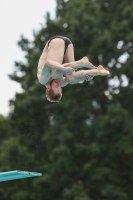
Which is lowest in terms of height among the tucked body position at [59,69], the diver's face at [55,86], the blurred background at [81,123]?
the diver's face at [55,86]

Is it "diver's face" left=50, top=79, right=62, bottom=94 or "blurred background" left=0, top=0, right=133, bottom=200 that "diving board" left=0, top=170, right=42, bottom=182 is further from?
"blurred background" left=0, top=0, right=133, bottom=200

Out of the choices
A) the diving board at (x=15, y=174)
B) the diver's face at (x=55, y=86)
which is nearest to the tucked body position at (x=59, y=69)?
the diver's face at (x=55, y=86)

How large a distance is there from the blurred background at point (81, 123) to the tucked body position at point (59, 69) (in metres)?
8.77

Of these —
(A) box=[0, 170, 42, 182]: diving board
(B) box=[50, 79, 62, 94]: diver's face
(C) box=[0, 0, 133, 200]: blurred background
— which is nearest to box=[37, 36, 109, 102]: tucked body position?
(B) box=[50, 79, 62, 94]: diver's face

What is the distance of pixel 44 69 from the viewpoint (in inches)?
293

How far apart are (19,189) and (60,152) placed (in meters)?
2.45

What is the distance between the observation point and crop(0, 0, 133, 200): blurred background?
16766mm

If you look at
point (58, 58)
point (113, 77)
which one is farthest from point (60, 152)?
point (58, 58)

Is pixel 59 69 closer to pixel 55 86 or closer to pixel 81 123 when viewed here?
pixel 55 86

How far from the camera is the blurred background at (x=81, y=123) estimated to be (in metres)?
16.8

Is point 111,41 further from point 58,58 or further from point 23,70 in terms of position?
point 58,58

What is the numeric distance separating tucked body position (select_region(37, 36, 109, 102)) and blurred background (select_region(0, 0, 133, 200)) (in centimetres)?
877

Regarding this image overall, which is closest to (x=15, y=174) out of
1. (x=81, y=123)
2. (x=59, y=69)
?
(x=59, y=69)

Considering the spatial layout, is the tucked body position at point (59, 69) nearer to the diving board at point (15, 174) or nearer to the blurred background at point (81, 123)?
the diving board at point (15, 174)
